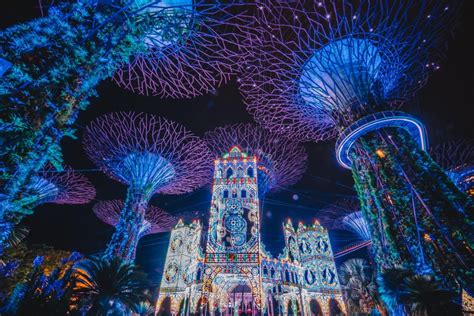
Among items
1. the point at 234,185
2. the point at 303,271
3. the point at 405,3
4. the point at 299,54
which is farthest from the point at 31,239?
the point at 405,3

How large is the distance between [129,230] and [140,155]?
583 cm

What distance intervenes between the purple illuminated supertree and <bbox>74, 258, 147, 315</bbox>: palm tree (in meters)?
13.9

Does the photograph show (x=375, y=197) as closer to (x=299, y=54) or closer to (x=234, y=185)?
(x=299, y=54)

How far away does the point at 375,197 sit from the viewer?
34.8ft

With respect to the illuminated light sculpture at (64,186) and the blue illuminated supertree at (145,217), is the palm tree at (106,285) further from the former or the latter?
the illuminated light sculpture at (64,186)

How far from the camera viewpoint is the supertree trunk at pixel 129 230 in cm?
1410

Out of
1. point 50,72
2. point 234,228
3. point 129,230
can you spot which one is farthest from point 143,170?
point 50,72

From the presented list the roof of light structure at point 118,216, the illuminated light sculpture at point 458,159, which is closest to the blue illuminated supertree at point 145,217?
the roof of light structure at point 118,216

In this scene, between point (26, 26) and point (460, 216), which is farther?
point (460, 216)

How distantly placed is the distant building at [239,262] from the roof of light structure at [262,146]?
103 centimetres

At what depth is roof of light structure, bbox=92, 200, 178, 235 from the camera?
2444cm

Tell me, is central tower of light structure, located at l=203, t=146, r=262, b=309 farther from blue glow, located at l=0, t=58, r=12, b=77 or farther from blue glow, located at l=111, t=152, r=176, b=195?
blue glow, located at l=0, t=58, r=12, b=77

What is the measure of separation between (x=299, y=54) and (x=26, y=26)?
37.6ft

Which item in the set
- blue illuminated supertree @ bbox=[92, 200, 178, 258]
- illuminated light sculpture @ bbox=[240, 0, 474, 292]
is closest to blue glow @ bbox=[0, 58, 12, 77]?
illuminated light sculpture @ bbox=[240, 0, 474, 292]
